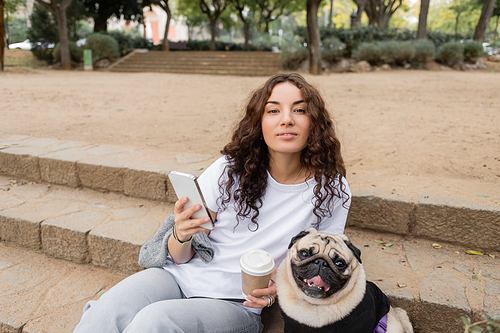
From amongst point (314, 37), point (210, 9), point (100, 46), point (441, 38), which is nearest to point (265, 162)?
point (314, 37)

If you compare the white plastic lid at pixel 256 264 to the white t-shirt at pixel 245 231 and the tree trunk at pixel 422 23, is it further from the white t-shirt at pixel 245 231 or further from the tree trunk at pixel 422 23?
the tree trunk at pixel 422 23

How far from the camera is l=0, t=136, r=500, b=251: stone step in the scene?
2502mm

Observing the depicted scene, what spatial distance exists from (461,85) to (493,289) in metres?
9.51

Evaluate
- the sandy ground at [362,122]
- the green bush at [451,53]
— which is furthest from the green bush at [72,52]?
the green bush at [451,53]

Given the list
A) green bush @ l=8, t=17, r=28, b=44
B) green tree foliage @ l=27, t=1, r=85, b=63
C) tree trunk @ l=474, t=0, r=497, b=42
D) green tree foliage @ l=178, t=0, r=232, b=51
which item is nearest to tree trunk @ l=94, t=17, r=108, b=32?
green tree foliage @ l=27, t=1, r=85, b=63

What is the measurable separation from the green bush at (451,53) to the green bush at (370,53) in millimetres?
2639

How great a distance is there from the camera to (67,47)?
17125mm

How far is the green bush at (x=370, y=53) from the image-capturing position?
45.6 feet

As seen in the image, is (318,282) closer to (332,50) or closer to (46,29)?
(332,50)

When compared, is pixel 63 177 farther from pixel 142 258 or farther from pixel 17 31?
pixel 17 31

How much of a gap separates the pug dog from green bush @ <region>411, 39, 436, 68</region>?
14.4 m

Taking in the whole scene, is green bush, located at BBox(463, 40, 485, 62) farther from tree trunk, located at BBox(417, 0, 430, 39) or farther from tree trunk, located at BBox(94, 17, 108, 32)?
tree trunk, located at BBox(94, 17, 108, 32)

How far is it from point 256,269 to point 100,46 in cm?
1969

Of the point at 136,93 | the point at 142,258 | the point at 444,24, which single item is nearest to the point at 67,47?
the point at 136,93
